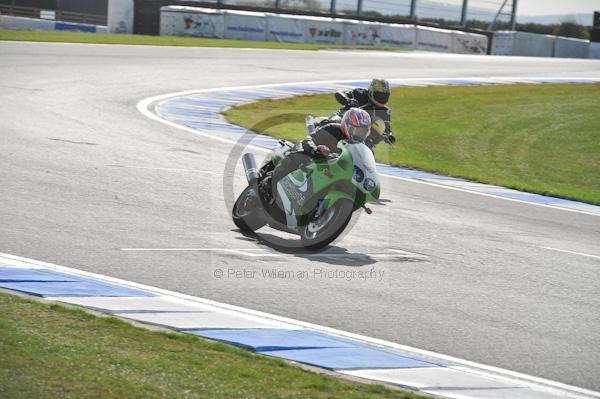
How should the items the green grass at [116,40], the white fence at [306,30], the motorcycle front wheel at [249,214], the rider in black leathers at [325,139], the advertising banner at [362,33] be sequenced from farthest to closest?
the advertising banner at [362,33] → the white fence at [306,30] → the green grass at [116,40] → the motorcycle front wheel at [249,214] → the rider in black leathers at [325,139]

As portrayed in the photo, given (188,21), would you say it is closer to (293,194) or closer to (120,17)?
(120,17)

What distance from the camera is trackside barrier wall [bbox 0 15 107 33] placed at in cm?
3922

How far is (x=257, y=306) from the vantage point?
7410 mm

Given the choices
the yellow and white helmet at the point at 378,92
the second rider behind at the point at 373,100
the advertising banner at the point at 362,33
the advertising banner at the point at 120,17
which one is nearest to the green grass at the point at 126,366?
the second rider behind at the point at 373,100

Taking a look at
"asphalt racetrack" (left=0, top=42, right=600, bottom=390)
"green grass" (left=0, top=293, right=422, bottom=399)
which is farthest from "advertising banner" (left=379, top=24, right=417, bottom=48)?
"green grass" (left=0, top=293, right=422, bottom=399)

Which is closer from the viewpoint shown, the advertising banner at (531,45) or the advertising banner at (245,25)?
the advertising banner at (245,25)

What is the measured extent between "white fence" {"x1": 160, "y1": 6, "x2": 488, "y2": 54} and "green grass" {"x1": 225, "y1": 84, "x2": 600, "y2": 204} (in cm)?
1578

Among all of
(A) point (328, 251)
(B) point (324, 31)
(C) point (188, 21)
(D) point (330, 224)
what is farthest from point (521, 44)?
(D) point (330, 224)

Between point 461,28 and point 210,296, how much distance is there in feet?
169

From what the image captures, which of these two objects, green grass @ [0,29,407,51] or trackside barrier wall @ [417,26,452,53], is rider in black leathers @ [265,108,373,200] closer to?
green grass @ [0,29,407,51]

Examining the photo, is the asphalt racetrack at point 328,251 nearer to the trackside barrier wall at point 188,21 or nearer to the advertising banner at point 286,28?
the trackside barrier wall at point 188,21

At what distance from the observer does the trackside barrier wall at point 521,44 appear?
185 feet

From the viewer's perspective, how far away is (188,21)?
43.4 m

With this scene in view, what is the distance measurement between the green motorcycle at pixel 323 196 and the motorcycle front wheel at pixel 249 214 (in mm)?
16
